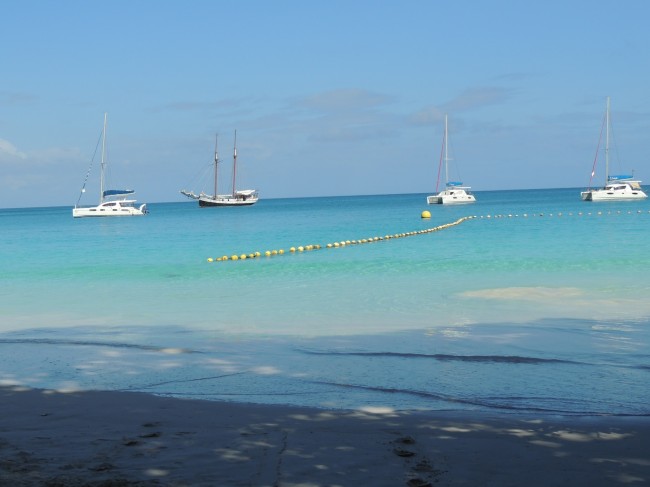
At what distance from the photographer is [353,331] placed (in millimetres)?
11867

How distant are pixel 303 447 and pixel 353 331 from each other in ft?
20.5

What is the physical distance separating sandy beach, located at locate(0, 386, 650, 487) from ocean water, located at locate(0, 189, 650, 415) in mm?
718

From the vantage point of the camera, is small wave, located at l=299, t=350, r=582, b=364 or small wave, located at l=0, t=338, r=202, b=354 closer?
small wave, located at l=299, t=350, r=582, b=364

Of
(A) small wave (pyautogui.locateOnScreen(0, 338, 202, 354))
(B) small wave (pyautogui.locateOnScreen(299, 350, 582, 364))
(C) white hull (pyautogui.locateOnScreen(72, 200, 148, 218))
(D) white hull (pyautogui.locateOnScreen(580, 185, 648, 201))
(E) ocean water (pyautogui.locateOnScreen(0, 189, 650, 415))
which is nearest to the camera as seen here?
(E) ocean water (pyautogui.locateOnScreen(0, 189, 650, 415))

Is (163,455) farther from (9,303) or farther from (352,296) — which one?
→ (9,303)

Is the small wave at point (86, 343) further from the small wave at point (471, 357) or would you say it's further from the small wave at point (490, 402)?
the small wave at point (490, 402)

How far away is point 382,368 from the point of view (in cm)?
898

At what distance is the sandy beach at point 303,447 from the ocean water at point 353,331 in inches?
28.2

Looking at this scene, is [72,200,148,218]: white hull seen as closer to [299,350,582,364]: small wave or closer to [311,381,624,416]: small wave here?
[299,350,582,364]: small wave

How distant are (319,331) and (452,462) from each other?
22.2 ft

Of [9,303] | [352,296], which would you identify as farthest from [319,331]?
[9,303]

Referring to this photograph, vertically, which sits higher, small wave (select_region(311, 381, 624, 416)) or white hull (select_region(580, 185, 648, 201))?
white hull (select_region(580, 185, 648, 201))

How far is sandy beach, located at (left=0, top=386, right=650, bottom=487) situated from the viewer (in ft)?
16.3

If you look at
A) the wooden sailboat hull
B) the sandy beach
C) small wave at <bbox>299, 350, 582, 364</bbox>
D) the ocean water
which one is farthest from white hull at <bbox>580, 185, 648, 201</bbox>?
the sandy beach
